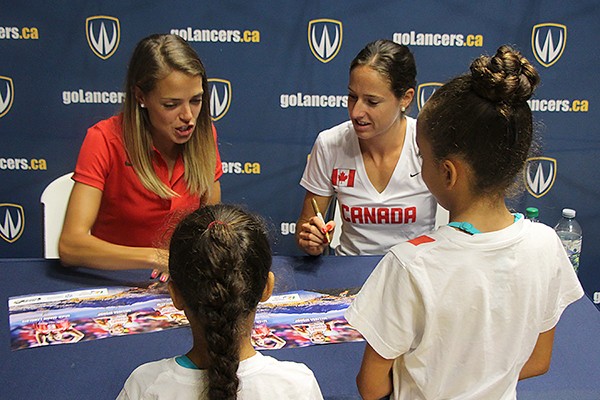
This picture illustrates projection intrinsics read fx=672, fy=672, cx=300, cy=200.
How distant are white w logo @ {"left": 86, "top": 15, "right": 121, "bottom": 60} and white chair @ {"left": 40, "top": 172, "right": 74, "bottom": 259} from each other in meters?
0.76

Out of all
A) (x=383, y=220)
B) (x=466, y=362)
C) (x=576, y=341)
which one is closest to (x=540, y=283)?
(x=466, y=362)

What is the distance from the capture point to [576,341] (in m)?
1.49

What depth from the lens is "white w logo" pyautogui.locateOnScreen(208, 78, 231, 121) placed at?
2766mm

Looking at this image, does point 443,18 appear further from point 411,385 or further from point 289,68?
point 411,385

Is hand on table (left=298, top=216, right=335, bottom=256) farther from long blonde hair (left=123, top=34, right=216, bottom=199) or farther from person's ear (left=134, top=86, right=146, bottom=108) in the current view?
person's ear (left=134, top=86, right=146, bottom=108)

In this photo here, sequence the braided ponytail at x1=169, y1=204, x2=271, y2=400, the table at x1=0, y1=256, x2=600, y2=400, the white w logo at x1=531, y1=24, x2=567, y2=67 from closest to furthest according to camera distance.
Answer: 1. the braided ponytail at x1=169, y1=204, x2=271, y2=400
2. the table at x1=0, y1=256, x2=600, y2=400
3. the white w logo at x1=531, y1=24, x2=567, y2=67

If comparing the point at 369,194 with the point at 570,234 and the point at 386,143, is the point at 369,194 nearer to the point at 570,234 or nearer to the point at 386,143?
the point at 386,143

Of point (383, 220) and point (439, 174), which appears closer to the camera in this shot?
point (439, 174)

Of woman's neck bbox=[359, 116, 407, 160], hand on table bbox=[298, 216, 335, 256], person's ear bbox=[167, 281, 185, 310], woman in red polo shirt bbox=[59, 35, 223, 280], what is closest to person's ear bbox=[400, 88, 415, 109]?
woman's neck bbox=[359, 116, 407, 160]

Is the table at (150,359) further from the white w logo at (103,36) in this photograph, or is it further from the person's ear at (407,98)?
the white w logo at (103,36)

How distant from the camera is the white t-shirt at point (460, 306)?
1.09m

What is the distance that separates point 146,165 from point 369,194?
2.21 ft

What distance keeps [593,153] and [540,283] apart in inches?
79.3

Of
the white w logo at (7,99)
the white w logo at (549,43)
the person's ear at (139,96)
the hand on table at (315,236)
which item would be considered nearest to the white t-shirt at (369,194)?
the hand on table at (315,236)
